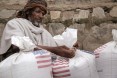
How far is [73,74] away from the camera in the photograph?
326cm

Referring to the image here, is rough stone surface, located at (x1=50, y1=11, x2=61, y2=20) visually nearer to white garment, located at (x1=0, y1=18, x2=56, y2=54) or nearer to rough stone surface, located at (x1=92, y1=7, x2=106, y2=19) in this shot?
rough stone surface, located at (x1=92, y1=7, x2=106, y2=19)

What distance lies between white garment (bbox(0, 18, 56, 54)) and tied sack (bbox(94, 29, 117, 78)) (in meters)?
0.52

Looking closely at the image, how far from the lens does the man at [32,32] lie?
3412 millimetres

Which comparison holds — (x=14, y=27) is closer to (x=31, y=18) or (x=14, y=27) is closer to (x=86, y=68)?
(x=31, y=18)

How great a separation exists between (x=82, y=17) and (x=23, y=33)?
Result: 173cm

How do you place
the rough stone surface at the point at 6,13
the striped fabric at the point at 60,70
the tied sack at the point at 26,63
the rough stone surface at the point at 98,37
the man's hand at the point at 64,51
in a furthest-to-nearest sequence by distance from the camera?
1. the rough stone surface at the point at 6,13
2. the rough stone surface at the point at 98,37
3. the man's hand at the point at 64,51
4. the striped fabric at the point at 60,70
5. the tied sack at the point at 26,63

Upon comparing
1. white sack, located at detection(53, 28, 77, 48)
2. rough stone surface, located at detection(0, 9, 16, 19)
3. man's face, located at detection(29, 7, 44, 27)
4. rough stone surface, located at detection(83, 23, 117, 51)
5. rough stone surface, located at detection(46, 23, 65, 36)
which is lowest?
rough stone surface, located at detection(83, 23, 117, 51)

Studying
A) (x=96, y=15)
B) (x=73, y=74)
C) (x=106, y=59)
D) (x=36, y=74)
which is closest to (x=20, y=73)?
(x=36, y=74)

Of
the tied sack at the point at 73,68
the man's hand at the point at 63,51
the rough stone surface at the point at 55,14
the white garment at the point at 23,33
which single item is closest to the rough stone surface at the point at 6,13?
the rough stone surface at the point at 55,14

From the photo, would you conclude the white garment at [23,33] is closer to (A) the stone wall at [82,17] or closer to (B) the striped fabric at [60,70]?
(B) the striped fabric at [60,70]

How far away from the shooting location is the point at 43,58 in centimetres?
310

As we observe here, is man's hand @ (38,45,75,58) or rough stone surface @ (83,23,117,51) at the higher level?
man's hand @ (38,45,75,58)

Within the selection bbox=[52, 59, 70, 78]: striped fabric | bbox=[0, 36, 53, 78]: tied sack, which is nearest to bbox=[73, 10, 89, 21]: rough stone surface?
bbox=[52, 59, 70, 78]: striped fabric

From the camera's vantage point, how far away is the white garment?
3479mm
